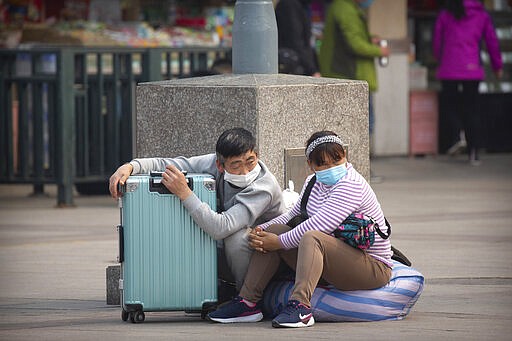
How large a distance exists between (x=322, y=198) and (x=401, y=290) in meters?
0.58

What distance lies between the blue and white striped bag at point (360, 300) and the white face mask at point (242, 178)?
509 millimetres

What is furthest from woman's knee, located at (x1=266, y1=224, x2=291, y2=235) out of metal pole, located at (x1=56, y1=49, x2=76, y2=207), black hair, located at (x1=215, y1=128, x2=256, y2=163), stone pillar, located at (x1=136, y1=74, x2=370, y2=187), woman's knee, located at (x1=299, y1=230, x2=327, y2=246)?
metal pole, located at (x1=56, y1=49, x2=76, y2=207)

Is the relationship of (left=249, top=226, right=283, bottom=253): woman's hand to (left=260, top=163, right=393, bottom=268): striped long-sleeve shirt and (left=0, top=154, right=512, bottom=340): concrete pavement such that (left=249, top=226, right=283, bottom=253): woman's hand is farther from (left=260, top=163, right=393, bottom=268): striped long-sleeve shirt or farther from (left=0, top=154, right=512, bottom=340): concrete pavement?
(left=0, top=154, right=512, bottom=340): concrete pavement

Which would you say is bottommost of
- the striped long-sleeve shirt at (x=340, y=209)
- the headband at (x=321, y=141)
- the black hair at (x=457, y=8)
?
the striped long-sleeve shirt at (x=340, y=209)

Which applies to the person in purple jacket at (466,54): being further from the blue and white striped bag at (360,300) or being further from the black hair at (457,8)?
the blue and white striped bag at (360,300)

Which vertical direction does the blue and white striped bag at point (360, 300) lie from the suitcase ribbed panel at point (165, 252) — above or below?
below

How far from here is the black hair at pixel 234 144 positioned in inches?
269

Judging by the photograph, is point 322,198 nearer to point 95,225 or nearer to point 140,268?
point 140,268

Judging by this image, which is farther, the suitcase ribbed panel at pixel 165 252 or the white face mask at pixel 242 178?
the white face mask at pixel 242 178

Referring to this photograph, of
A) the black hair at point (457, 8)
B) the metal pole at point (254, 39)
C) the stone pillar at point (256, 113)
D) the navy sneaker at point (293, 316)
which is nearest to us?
the navy sneaker at point (293, 316)

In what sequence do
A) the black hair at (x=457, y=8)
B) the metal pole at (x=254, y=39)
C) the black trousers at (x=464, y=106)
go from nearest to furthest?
the metal pole at (x=254, y=39) → the black hair at (x=457, y=8) → the black trousers at (x=464, y=106)

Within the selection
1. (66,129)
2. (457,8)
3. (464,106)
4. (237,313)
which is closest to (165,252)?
(237,313)

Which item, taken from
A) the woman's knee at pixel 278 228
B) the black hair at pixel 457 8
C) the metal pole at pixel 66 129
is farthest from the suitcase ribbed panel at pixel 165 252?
the black hair at pixel 457 8

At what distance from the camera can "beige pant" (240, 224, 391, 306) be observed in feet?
21.9
